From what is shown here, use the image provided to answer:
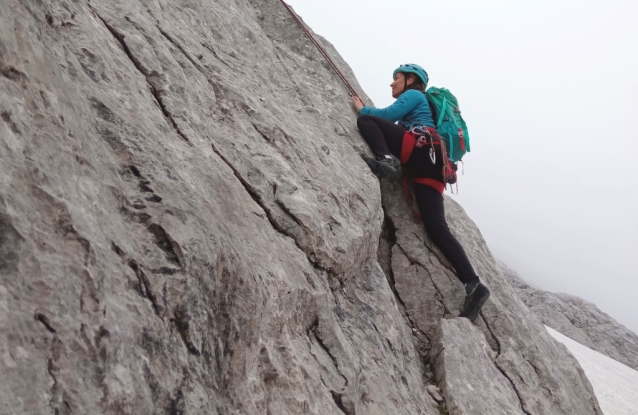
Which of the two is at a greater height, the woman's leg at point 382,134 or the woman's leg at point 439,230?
the woman's leg at point 382,134

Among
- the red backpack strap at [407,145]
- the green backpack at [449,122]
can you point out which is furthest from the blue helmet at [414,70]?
the red backpack strap at [407,145]

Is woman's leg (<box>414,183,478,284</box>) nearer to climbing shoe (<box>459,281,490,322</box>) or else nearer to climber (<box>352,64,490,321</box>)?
climber (<box>352,64,490,321</box>)

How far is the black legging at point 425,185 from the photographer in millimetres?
7867

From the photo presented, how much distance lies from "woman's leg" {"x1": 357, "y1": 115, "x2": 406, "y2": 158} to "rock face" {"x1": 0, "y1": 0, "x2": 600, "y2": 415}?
1.52 feet

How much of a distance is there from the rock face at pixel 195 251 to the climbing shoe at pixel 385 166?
331 mm

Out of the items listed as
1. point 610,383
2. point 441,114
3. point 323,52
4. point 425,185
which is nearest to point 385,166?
point 425,185

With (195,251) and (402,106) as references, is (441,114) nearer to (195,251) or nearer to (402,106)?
(402,106)

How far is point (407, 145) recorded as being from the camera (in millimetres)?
8195

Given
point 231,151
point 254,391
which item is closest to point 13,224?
point 254,391

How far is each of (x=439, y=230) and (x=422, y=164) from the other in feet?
3.79

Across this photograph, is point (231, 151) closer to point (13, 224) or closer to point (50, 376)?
point (13, 224)

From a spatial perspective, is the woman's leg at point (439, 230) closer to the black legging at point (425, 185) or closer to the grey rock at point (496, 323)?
the black legging at point (425, 185)

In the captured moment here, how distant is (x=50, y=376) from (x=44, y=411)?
0.18m

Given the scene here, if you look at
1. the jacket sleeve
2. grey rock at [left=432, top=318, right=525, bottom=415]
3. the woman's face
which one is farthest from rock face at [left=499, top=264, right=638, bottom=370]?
the jacket sleeve
